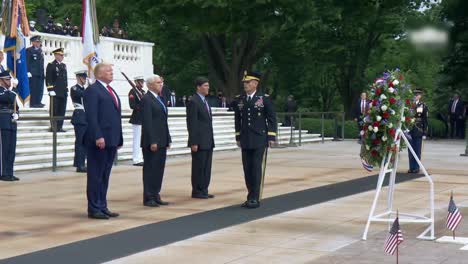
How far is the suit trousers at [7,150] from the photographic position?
1510cm

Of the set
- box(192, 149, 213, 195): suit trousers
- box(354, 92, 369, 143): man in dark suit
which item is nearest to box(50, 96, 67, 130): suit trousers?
box(354, 92, 369, 143): man in dark suit

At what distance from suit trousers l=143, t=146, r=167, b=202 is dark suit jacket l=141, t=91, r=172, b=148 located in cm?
12

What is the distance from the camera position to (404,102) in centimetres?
977

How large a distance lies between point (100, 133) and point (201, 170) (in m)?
2.72

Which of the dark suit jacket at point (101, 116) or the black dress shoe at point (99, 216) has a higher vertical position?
the dark suit jacket at point (101, 116)

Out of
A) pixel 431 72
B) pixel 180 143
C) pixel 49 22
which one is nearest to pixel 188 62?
pixel 431 72

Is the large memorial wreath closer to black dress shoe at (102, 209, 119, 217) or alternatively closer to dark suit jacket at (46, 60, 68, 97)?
black dress shoe at (102, 209, 119, 217)

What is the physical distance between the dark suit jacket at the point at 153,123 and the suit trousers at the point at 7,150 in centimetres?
409

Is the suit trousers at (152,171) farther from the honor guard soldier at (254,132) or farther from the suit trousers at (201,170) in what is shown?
the honor guard soldier at (254,132)

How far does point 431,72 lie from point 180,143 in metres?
30.7

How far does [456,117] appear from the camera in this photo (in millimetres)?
36062

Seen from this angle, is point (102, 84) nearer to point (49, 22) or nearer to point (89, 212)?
point (89, 212)

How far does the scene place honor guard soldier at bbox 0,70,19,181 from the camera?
14.9 meters

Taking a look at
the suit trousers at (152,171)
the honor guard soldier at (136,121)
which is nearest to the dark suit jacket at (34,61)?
the honor guard soldier at (136,121)
